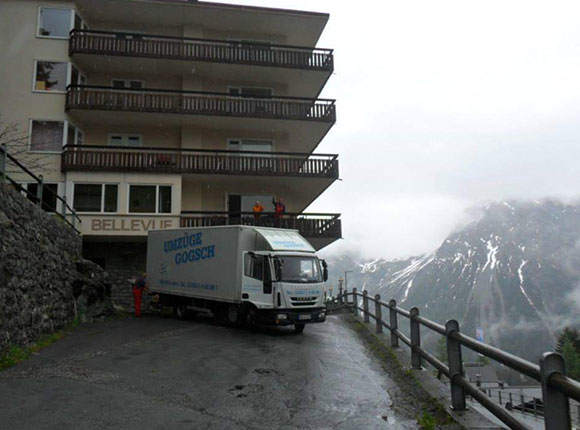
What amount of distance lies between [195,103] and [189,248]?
424 inches

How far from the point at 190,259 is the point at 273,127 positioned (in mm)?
11970

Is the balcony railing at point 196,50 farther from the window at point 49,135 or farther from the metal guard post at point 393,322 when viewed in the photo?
the metal guard post at point 393,322

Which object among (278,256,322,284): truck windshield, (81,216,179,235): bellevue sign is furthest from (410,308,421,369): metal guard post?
(81,216,179,235): bellevue sign

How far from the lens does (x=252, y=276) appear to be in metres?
15.8

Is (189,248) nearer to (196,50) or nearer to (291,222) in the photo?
(291,222)

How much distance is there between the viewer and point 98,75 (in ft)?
93.0

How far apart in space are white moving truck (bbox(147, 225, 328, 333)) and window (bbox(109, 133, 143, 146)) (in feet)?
36.1

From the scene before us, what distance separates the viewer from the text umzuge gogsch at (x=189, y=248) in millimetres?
17734

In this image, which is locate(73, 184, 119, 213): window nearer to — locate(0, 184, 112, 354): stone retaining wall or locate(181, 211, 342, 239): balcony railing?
locate(181, 211, 342, 239): balcony railing

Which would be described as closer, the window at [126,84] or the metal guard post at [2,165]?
the metal guard post at [2,165]

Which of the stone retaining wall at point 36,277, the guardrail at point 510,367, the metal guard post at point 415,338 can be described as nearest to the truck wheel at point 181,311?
the stone retaining wall at point 36,277

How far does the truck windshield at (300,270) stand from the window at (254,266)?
648 mm

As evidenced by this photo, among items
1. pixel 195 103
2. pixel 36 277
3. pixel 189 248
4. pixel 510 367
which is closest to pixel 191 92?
pixel 195 103

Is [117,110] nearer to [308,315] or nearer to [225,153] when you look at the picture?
[225,153]
